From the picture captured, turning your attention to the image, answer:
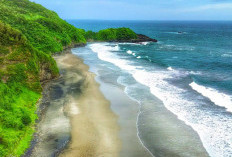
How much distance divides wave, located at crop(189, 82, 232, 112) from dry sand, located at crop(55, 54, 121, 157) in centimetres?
1638

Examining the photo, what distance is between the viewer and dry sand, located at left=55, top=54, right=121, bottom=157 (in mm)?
21489

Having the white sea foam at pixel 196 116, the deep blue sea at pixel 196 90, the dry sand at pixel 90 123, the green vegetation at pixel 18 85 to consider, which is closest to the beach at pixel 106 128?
the dry sand at pixel 90 123

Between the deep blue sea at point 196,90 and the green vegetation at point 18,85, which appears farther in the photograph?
the deep blue sea at point 196,90

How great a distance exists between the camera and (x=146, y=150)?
21.5m

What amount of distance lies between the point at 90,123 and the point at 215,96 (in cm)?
2166

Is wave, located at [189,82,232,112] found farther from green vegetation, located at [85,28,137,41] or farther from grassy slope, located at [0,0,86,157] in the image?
green vegetation, located at [85,28,137,41]

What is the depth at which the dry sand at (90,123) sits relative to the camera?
2149cm

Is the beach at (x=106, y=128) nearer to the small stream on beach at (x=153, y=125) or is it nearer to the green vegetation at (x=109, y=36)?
the small stream on beach at (x=153, y=125)

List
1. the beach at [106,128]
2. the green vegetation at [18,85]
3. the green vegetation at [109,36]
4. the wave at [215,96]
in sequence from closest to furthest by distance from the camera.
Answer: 1. the beach at [106,128]
2. the green vegetation at [18,85]
3. the wave at [215,96]
4. the green vegetation at [109,36]

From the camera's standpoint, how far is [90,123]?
26.7 metres

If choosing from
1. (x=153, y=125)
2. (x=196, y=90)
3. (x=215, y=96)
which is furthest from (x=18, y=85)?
(x=215, y=96)

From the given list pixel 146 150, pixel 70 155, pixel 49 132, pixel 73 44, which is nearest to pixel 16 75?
pixel 49 132

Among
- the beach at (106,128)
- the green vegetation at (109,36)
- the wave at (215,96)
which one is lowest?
the beach at (106,128)

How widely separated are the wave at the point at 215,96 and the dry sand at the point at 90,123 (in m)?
16.4
